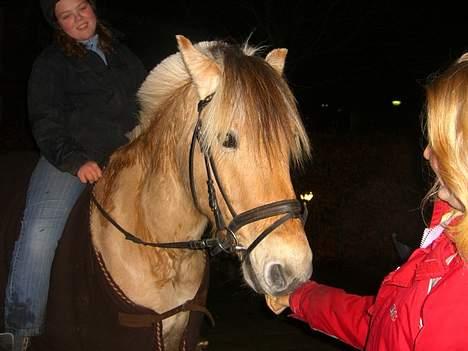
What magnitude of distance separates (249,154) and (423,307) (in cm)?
100

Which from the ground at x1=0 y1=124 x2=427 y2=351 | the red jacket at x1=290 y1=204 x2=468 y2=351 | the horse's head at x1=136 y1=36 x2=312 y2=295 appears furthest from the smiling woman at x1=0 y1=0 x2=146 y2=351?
the ground at x1=0 y1=124 x2=427 y2=351

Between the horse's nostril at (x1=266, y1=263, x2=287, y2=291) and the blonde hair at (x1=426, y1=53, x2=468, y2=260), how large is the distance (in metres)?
0.75

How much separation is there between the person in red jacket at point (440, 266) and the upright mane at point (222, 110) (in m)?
0.73

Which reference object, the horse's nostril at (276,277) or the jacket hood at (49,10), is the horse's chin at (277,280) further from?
the jacket hood at (49,10)

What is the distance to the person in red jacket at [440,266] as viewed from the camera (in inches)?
63.2

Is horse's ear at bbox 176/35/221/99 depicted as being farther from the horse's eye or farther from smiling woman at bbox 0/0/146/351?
smiling woman at bbox 0/0/146/351

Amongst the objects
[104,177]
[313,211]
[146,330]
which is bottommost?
[313,211]

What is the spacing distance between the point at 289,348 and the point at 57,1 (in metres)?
4.47

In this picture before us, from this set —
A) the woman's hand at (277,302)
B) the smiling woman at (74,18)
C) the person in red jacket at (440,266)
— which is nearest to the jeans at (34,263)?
the smiling woman at (74,18)

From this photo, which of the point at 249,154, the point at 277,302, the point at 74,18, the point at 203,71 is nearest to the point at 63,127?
the point at 74,18

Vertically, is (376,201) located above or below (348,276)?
above

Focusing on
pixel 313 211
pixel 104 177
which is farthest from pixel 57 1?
pixel 313 211

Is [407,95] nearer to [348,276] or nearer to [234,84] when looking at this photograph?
[348,276]

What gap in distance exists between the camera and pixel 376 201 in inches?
367
